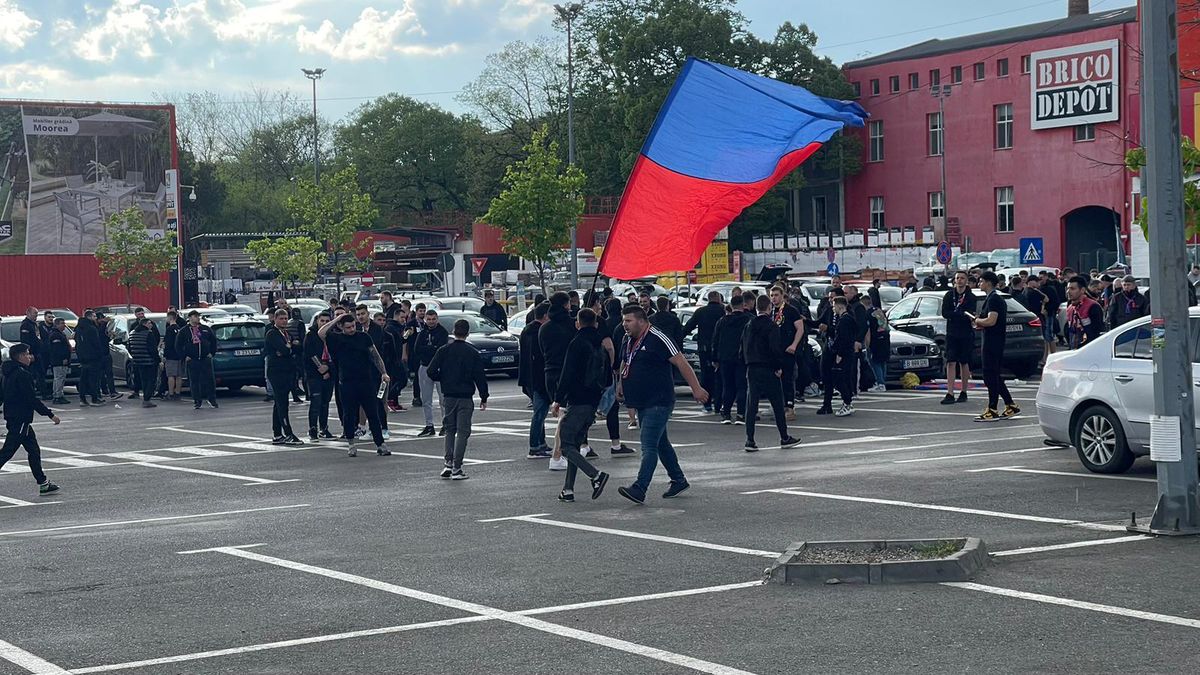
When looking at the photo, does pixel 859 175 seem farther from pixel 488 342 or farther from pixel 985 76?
pixel 488 342

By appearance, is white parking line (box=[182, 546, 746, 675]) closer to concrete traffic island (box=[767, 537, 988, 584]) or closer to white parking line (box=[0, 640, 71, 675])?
concrete traffic island (box=[767, 537, 988, 584])

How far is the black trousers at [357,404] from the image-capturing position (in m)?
18.5

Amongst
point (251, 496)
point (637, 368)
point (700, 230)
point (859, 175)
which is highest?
point (859, 175)

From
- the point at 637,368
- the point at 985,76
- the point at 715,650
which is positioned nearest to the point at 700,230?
the point at 637,368

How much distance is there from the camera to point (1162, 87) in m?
11.1

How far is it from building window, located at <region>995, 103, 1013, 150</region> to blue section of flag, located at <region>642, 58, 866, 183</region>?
179ft

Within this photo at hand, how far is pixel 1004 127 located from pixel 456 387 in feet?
181

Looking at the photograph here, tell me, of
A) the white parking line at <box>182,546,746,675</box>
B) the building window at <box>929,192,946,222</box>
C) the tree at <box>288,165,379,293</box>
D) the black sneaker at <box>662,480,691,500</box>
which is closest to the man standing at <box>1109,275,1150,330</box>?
the black sneaker at <box>662,480,691,500</box>

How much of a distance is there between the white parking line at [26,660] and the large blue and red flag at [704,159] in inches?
283

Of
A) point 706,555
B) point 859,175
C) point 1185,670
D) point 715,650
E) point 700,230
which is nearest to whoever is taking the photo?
point 1185,670

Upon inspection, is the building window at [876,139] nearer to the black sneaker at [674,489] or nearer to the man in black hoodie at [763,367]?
the man in black hoodie at [763,367]

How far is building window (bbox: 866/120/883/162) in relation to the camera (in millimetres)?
74500

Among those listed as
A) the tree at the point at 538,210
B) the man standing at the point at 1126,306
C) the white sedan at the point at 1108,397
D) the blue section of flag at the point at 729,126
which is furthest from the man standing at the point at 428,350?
the tree at the point at 538,210

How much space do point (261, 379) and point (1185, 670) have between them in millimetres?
25626
